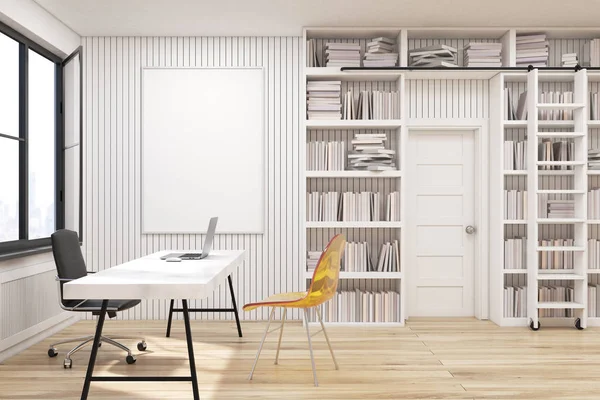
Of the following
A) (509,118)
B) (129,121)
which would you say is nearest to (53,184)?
(129,121)

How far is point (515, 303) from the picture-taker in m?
5.47

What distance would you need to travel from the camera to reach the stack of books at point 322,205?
5500 mm

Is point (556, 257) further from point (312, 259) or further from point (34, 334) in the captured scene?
point (34, 334)

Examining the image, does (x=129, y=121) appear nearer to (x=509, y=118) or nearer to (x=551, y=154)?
(x=509, y=118)

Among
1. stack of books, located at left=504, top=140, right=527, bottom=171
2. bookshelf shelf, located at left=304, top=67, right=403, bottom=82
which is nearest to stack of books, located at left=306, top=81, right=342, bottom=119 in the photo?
bookshelf shelf, located at left=304, top=67, right=403, bottom=82

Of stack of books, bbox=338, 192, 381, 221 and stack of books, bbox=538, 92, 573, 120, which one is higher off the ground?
stack of books, bbox=538, 92, 573, 120

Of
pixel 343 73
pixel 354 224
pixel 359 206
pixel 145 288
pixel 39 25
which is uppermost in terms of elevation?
pixel 39 25

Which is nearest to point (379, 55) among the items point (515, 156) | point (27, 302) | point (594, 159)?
point (515, 156)

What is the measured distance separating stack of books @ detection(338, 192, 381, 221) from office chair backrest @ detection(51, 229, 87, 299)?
2.34m

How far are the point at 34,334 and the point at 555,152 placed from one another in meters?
4.80

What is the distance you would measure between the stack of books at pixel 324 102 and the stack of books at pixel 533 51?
1730mm

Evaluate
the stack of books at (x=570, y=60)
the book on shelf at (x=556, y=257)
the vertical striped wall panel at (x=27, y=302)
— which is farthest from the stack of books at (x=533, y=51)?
the vertical striped wall panel at (x=27, y=302)

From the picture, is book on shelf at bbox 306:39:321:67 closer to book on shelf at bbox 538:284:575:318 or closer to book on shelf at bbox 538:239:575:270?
book on shelf at bbox 538:239:575:270

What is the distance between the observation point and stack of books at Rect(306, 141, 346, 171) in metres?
5.53
